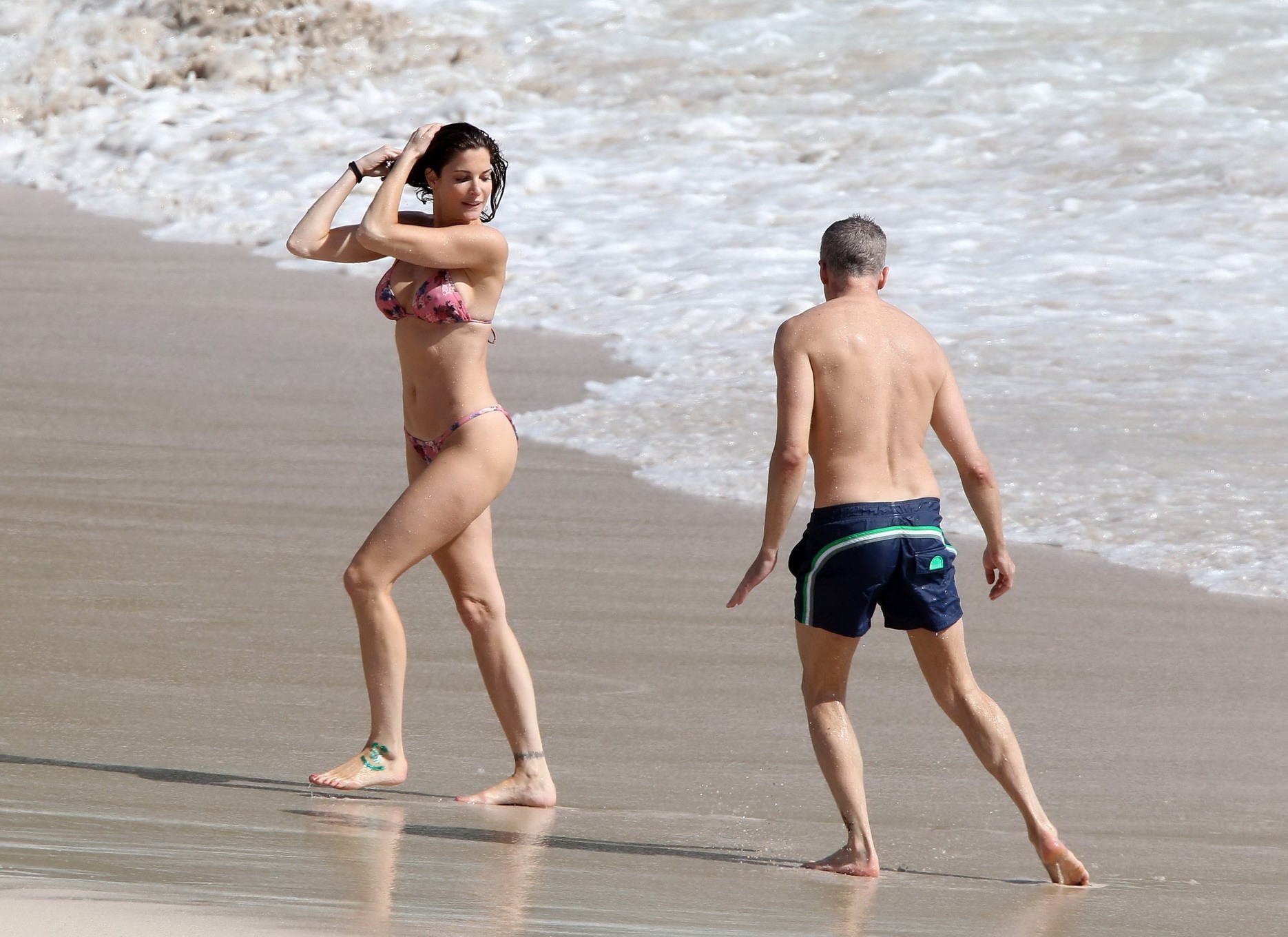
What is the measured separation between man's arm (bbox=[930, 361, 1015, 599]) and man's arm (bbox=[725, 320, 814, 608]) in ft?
1.06

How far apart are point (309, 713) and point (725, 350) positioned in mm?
5772

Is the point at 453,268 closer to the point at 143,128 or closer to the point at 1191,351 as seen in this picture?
the point at 1191,351

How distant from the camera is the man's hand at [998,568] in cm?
402

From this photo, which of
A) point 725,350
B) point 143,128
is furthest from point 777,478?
point 143,128

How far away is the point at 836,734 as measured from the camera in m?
3.84

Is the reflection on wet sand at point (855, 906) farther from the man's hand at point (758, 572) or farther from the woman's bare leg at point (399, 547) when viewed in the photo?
the woman's bare leg at point (399, 547)

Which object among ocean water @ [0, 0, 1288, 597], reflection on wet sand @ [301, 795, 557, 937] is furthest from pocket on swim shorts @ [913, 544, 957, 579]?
ocean water @ [0, 0, 1288, 597]

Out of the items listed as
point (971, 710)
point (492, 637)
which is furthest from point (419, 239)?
point (971, 710)

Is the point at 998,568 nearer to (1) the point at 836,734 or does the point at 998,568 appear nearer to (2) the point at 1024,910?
(1) the point at 836,734

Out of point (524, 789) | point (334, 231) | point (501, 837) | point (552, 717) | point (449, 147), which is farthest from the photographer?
point (552, 717)

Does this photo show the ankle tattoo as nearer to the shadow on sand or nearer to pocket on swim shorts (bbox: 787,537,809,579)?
the shadow on sand

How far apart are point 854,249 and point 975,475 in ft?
1.89

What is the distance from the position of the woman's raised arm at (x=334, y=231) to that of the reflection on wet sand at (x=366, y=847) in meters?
1.33

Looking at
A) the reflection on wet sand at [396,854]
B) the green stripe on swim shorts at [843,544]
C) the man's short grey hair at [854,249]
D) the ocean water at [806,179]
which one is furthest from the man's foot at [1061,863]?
the ocean water at [806,179]
